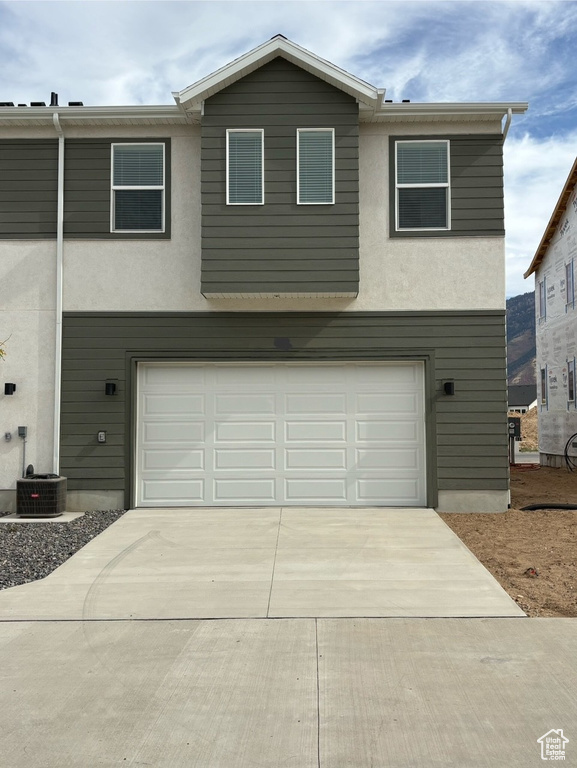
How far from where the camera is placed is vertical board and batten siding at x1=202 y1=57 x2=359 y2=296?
9.78m

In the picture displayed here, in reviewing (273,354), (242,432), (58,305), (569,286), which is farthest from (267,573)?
(569,286)

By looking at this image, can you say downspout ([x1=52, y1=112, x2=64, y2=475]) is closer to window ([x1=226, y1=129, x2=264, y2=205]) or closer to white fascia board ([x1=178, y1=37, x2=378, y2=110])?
white fascia board ([x1=178, y1=37, x2=378, y2=110])

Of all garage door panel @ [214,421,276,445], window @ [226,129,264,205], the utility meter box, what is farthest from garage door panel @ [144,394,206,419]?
the utility meter box

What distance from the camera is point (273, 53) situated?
970 centimetres

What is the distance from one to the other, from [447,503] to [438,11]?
721 centimetres

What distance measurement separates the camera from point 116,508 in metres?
10.2

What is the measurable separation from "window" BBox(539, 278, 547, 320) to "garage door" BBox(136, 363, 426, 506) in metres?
11.6

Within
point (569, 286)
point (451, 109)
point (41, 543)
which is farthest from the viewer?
point (569, 286)

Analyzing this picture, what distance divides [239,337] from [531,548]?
497 centimetres

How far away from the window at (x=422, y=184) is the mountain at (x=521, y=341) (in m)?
79.2

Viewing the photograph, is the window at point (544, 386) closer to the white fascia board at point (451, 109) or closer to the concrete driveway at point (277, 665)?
the white fascia board at point (451, 109)

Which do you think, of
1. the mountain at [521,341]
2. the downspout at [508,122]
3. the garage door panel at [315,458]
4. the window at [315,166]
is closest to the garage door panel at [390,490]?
the garage door panel at [315,458]

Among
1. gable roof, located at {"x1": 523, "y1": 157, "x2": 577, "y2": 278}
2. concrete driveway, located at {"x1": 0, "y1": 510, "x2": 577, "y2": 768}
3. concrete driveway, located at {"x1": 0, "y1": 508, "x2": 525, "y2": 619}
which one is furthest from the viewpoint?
gable roof, located at {"x1": 523, "y1": 157, "x2": 577, "y2": 278}

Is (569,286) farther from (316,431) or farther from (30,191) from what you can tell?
(30,191)
